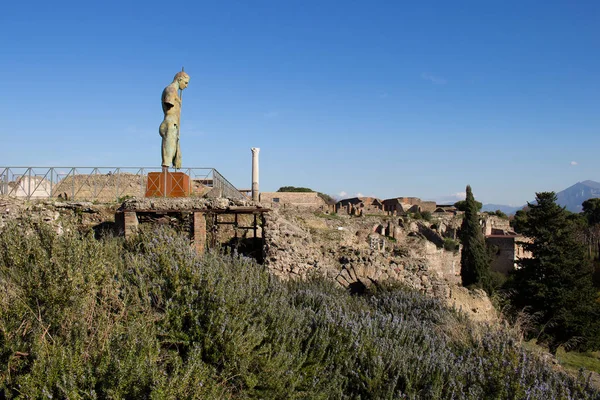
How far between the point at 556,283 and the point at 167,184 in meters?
20.1

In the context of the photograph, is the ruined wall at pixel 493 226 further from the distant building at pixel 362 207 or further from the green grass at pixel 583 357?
the green grass at pixel 583 357

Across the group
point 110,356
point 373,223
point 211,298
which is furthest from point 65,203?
point 373,223

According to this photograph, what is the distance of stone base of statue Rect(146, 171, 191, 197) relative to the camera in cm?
1302

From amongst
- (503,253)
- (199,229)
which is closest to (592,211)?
(503,253)

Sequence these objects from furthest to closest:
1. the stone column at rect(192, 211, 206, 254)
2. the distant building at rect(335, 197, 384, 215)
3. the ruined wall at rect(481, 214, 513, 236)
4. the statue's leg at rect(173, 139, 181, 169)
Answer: the ruined wall at rect(481, 214, 513, 236) < the distant building at rect(335, 197, 384, 215) < the statue's leg at rect(173, 139, 181, 169) < the stone column at rect(192, 211, 206, 254)

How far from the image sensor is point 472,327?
8086 millimetres

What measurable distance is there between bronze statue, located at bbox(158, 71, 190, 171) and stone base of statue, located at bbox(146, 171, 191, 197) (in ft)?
1.08

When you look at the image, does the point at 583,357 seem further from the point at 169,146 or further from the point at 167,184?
the point at 169,146

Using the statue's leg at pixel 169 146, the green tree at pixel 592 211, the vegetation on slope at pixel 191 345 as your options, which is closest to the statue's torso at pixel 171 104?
the statue's leg at pixel 169 146

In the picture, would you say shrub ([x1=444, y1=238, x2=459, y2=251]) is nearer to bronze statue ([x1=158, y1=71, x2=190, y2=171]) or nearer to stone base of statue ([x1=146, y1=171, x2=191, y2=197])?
bronze statue ([x1=158, y1=71, x2=190, y2=171])

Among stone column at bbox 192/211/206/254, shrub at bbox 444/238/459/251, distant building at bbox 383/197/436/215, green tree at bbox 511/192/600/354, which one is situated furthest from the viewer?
distant building at bbox 383/197/436/215

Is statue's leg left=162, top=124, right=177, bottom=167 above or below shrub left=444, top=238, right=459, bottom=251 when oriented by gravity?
above

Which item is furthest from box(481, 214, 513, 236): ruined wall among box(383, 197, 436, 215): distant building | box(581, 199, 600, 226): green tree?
box(581, 199, 600, 226): green tree

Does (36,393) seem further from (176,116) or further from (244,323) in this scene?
(176,116)
